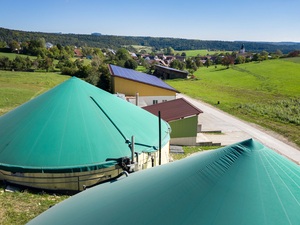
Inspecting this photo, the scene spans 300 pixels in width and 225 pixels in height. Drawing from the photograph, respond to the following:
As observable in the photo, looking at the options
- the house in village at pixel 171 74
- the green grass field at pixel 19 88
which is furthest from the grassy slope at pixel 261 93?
the green grass field at pixel 19 88

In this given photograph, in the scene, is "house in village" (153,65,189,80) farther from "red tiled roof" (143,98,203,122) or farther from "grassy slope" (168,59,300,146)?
"red tiled roof" (143,98,203,122)

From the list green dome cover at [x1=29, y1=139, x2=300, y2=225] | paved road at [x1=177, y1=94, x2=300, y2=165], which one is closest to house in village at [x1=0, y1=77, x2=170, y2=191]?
green dome cover at [x1=29, y1=139, x2=300, y2=225]

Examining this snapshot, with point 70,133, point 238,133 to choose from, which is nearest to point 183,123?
point 238,133

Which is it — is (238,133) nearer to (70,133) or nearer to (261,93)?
(70,133)

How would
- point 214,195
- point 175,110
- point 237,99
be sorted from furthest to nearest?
point 237,99 → point 175,110 → point 214,195

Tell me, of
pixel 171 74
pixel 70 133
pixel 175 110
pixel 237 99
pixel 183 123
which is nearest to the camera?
pixel 70 133

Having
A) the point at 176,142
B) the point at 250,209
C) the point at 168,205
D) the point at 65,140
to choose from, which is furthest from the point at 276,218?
the point at 176,142
